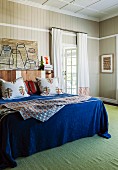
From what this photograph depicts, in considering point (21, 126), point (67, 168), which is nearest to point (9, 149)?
point (21, 126)

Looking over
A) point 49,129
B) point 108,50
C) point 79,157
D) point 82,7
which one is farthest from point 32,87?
point 108,50

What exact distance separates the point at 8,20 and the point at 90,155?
3.71 meters

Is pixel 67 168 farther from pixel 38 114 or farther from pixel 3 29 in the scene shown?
pixel 3 29

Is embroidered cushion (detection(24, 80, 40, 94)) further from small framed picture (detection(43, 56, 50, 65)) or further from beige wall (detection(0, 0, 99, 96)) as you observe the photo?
beige wall (detection(0, 0, 99, 96))

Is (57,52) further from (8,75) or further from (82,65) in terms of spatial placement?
(8,75)

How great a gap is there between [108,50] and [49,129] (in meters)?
4.33

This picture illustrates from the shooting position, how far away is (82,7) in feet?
16.7

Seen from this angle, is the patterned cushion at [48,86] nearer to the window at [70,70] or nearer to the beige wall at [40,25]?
the beige wall at [40,25]

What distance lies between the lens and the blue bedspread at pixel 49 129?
2.17 metres

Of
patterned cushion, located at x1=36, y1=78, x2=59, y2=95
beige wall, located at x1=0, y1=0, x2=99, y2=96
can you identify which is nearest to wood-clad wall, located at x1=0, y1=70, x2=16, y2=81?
patterned cushion, located at x1=36, y1=78, x2=59, y2=95

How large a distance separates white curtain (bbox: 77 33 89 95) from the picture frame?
77 cm

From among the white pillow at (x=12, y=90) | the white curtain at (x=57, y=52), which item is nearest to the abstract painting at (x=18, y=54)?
the white curtain at (x=57, y=52)

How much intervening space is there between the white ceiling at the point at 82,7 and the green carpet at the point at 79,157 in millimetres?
3672

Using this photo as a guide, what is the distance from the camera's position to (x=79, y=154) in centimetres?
241
